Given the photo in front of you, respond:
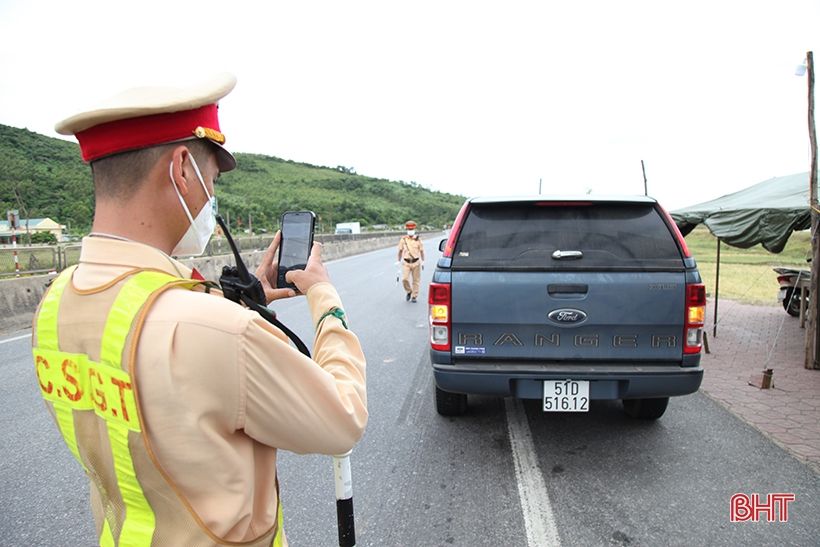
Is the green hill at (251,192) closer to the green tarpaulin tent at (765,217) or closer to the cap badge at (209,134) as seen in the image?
the green tarpaulin tent at (765,217)

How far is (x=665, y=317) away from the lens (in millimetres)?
3490

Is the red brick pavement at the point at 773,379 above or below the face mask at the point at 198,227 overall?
below

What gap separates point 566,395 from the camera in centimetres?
360

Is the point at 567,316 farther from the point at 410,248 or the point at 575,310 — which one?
the point at 410,248

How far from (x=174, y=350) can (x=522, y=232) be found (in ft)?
10.6

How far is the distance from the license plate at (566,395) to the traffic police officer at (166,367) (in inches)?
105

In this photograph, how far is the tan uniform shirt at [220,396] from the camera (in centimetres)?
96

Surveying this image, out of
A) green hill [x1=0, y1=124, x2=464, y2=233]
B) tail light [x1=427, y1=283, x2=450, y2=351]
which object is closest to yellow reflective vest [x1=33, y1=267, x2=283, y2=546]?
tail light [x1=427, y1=283, x2=450, y2=351]

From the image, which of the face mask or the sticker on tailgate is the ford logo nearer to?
the sticker on tailgate

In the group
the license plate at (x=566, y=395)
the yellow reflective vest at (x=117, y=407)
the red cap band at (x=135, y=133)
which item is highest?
the red cap band at (x=135, y=133)

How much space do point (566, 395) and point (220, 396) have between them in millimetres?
3077

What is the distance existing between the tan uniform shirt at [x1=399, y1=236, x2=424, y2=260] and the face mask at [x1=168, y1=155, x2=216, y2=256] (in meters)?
10.8

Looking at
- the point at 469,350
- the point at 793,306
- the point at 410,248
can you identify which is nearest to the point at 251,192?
the point at 410,248

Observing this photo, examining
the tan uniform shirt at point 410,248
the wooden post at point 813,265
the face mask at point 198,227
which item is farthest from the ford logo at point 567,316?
the tan uniform shirt at point 410,248
